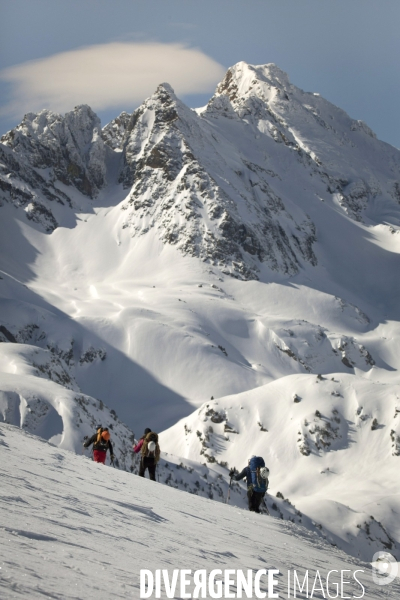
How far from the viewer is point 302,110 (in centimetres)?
16962

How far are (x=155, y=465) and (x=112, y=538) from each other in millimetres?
9483

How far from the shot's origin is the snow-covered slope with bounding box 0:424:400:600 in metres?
4.60

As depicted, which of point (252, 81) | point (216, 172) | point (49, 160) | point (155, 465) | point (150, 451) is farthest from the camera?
point (252, 81)

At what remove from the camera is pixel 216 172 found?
374ft

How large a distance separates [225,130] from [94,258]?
4974 centimetres

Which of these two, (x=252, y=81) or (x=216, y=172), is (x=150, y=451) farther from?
(x=252, y=81)

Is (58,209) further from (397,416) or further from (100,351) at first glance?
(397,416)

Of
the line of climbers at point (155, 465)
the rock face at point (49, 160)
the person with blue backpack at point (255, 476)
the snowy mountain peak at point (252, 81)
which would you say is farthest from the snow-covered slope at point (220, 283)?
the person with blue backpack at point (255, 476)

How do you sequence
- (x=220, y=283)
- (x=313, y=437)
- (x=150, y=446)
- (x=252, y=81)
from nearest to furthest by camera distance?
(x=150, y=446) < (x=313, y=437) < (x=220, y=283) < (x=252, y=81)

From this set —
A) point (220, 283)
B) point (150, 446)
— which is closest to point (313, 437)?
point (150, 446)

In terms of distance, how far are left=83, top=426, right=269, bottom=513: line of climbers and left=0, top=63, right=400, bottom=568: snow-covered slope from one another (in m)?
10.1

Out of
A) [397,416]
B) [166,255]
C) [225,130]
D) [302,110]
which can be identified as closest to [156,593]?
[397,416]

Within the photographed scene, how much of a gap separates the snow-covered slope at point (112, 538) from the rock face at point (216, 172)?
8803 cm

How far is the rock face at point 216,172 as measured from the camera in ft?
345
